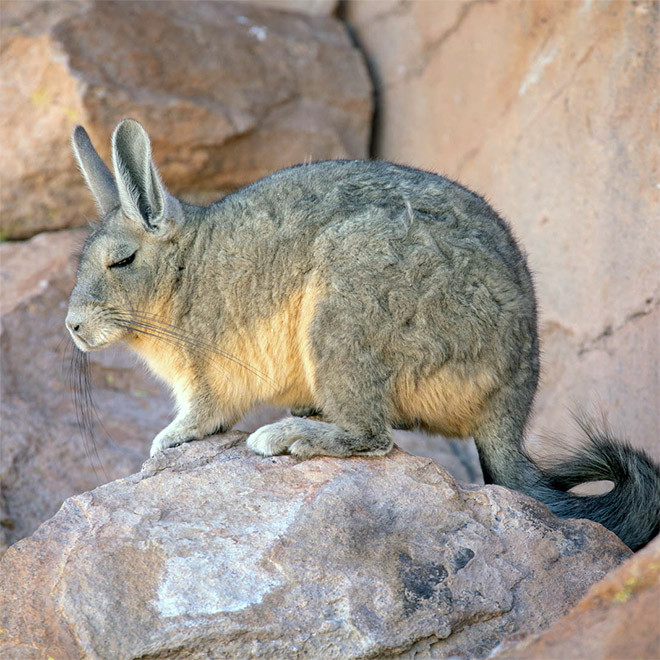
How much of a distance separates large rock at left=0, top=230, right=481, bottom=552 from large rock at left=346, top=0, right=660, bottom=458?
1.58 meters

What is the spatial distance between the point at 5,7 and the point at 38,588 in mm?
6001

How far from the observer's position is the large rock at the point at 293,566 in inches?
139

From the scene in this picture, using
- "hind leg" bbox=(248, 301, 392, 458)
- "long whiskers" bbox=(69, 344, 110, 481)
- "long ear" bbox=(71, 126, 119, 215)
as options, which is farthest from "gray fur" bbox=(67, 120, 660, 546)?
"long whiskers" bbox=(69, 344, 110, 481)

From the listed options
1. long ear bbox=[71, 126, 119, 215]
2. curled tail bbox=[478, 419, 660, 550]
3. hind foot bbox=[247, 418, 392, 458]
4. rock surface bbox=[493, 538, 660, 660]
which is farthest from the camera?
long ear bbox=[71, 126, 119, 215]

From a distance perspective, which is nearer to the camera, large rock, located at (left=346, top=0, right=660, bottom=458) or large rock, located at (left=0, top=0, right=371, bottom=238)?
large rock, located at (left=346, top=0, right=660, bottom=458)

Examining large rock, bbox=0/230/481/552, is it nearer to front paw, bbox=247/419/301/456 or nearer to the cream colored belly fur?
the cream colored belly fur

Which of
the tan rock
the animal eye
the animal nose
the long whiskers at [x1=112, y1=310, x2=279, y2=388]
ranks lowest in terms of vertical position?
the animal nose

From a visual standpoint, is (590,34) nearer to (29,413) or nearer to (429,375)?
(429,375)

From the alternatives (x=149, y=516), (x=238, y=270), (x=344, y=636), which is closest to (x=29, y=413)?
(x=238, y=270)

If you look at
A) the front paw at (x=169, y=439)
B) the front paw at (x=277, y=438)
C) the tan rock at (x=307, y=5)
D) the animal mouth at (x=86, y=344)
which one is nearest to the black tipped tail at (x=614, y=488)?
the front paw at (x=277, y=438)

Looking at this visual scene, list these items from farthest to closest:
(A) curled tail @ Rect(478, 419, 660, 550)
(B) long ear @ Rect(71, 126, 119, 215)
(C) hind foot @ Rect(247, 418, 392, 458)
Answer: (B) long ear @ Rect(71, 126, 119, 215) → (A) curled tail @ Rect(478, 419, 660, 550) → (C) hind foot @ Rect(247, 418, 392, 458)

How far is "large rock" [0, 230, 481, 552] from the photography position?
6348 millimetres

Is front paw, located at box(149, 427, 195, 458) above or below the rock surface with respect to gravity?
below

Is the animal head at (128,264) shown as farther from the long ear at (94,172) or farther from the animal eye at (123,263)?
the long ear at (94,172)
